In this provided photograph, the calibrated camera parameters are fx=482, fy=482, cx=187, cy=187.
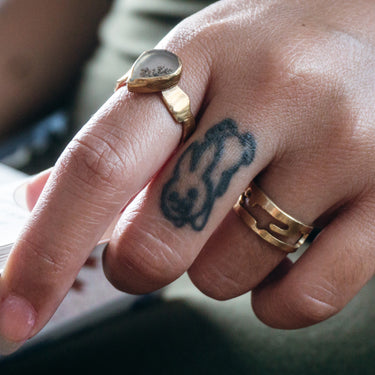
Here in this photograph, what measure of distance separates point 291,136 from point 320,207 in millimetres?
115

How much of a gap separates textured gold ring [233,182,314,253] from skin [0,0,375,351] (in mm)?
13

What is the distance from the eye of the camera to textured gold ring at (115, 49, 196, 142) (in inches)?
24.9

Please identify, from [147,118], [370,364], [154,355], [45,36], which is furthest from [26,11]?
[370,364]

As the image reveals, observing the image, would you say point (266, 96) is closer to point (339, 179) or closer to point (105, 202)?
point (339, 179)

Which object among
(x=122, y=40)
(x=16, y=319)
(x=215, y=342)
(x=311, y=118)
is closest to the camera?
(x=16, y=319)

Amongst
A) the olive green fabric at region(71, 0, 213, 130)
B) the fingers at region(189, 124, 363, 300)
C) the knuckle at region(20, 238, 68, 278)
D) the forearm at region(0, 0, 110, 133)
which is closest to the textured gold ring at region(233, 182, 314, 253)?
the fingers at region(189, 124, 363, 300)

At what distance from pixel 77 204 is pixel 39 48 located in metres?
1.00

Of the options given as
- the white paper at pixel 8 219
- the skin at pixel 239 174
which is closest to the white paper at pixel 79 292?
the white paper at pixel 8 219

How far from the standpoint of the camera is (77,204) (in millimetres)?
594

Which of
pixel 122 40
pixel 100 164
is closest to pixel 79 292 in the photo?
pixel 100 164

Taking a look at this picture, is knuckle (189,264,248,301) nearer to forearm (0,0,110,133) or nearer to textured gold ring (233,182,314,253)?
textured gold ring (233,182,314,253)

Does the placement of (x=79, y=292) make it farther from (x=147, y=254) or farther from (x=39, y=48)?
(x=39, y=48)

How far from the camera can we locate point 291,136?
0.69 meters

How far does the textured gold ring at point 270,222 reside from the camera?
0.70 meters
